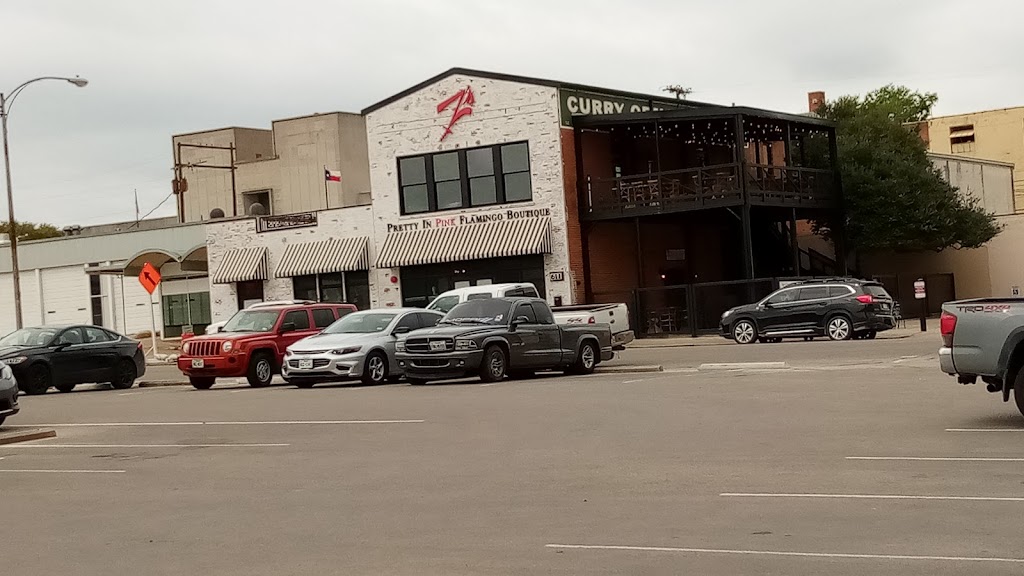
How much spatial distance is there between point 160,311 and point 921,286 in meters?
33.7

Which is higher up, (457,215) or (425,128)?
(425,128)

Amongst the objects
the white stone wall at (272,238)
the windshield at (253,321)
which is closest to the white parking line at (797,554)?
the windshield at (253,321)

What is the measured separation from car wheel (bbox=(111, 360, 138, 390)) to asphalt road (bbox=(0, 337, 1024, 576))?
9.93m

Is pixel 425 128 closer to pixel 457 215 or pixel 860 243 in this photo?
pixel 457 215

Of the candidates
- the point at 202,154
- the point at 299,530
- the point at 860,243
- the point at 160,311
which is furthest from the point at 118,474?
the point at 202,154

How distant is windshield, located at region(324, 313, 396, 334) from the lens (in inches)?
1112

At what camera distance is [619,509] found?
1045 cm

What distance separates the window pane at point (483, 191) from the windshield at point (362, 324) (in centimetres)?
1936

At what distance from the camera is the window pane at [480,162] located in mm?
47469

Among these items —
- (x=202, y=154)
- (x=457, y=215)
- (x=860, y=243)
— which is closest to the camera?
(x=457, y=215)

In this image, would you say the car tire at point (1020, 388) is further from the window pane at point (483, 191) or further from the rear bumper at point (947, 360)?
the window pane at point (483, 191)

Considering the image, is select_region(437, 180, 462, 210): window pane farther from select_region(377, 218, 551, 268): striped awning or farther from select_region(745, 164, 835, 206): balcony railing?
select_region(745, 164, 835, 206): balcony railing

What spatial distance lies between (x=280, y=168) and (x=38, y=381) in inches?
1563

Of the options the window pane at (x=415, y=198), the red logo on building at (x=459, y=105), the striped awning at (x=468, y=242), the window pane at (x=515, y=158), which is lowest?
the striped awning at (x=468, y=242)
